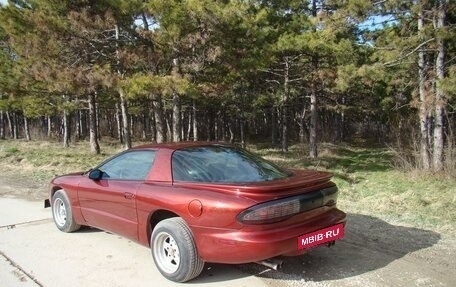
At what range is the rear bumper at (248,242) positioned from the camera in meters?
4.07

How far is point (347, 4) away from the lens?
13000 millimetres

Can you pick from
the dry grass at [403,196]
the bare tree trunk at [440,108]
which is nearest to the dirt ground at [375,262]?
the dry grass at [403,196]

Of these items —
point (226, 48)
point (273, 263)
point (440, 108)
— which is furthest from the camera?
point (226, 48)

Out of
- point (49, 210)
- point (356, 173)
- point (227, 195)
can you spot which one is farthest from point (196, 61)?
point (227, 195)

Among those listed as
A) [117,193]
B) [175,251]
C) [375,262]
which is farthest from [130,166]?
[375,262]

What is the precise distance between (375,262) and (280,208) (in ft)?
5.56

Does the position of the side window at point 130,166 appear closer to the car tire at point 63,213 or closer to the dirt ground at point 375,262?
the car tire at point 63,213

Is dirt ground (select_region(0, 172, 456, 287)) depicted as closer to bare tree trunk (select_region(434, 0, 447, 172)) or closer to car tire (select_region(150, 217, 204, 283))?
car tire (select_region(150, 217, 204, 283))

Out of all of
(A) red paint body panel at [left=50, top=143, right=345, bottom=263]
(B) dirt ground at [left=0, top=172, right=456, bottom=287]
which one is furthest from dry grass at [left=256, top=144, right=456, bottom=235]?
(A) red paint body panel at [left=50, top=143, right=345, bottom=263]

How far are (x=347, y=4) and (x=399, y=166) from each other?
209 inches

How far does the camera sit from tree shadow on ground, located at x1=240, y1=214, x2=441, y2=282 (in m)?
4.82

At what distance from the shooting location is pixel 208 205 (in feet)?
14.1

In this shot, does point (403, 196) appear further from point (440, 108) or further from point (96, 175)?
point (96, 175)

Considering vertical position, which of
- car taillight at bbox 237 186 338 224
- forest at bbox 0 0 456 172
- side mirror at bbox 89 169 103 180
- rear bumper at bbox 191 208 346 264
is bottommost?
rear bumper at bbox 191 208 346 264
